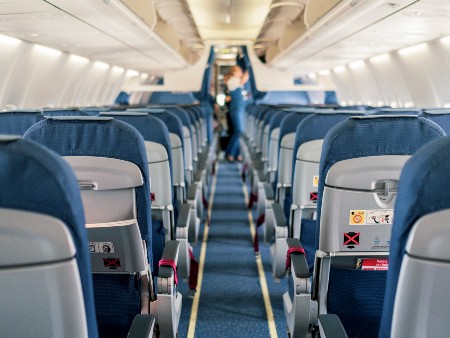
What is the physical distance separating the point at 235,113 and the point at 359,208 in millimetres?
12933

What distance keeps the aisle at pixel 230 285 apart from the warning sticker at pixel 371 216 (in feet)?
A: 6.16

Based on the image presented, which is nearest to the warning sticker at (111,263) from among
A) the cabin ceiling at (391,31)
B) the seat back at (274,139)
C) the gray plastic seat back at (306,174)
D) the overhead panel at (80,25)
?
the gray plastic seat back at (306,174)

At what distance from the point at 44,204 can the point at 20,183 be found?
0.08 metres

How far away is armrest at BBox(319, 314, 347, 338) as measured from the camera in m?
1.95

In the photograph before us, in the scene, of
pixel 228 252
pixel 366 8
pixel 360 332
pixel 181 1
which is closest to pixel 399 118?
pixel 360 332

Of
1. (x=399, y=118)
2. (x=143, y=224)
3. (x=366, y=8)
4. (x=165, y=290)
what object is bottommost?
(x=165, y=290)

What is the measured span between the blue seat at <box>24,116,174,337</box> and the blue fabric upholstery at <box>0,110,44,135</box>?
2620 mm

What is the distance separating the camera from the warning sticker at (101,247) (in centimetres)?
236

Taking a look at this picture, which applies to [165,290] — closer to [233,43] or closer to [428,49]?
[428,49]

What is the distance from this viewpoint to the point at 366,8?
17.9ft

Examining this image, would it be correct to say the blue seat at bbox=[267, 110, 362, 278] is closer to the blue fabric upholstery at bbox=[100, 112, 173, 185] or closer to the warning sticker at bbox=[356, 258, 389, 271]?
the blue fabric upholstery at bbox=[100, 112, 173, 185]

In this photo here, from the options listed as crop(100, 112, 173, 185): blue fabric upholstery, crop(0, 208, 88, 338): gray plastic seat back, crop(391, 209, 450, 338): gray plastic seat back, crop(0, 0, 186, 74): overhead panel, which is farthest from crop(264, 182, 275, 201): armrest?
crop(0, 208, 88, 338): gray plastic seat back

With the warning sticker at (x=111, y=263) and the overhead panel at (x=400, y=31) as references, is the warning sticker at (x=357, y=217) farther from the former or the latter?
the overhead panel at (x=400, y=31)

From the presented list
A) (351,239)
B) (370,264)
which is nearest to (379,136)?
(351,239)
